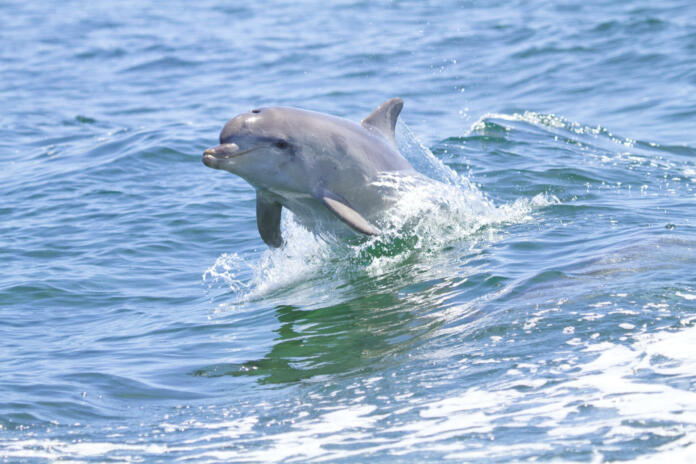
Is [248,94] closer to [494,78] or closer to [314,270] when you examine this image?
[494,78]

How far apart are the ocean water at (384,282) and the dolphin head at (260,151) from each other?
4.31ft

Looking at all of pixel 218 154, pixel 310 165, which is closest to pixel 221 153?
pixel 218 154

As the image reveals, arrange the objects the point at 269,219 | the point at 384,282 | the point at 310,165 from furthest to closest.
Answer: the point at 269,219
the point at 384,282
the point at 310,165

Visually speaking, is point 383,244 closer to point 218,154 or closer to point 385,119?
point 385,119

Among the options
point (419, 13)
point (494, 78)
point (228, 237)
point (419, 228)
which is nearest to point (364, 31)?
point (419, 13)

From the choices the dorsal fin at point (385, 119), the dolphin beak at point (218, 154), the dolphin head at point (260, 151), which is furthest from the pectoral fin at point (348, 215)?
the dorsal fin at point (385, 119)

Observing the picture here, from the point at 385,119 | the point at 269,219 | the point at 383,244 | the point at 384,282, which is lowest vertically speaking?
the point at 384,282

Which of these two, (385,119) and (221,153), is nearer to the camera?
(221,153)

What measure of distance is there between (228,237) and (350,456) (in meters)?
7.38

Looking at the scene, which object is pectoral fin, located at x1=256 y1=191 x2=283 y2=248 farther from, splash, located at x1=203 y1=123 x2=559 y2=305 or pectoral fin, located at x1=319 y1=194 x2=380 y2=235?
pectoral fin, located at x1=319 y1=194 x2=380 y2=235

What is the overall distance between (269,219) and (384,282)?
53.6 inches

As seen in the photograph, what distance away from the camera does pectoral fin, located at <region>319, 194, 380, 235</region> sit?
9164 mm

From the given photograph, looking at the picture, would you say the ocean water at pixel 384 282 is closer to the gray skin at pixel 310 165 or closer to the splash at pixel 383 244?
the splash at pixel 383 244

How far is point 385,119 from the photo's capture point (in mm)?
10867
